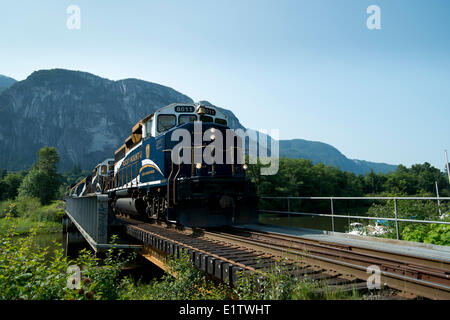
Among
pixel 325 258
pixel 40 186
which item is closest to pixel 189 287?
pixel 325 258

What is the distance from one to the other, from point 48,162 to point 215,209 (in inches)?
2940

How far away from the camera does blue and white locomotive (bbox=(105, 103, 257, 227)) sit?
9.42m

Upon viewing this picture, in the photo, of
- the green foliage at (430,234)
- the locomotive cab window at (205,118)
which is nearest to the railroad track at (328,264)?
the green foliage at (430,234)

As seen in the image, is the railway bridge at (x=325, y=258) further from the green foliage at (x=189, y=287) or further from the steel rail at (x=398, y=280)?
the green foliage at (x=189, y=287)

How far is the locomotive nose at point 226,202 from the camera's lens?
945cm

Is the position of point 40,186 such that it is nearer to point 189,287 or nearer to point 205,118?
point 205,118

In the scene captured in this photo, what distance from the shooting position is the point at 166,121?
1127 centimetres

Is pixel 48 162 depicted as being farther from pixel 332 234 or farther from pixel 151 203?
pixel 332 234

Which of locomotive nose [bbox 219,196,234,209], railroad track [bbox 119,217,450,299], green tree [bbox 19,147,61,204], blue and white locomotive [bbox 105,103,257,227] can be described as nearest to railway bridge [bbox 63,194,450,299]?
railroad track [bbox 119,217,450,299]

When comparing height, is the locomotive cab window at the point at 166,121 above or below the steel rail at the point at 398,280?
above

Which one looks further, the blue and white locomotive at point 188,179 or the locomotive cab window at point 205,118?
the locomotive cab window at point 205,118

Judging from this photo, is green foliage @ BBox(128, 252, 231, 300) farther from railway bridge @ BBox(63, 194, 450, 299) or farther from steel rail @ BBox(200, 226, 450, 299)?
steel rail @ BBox(200, 226, 450, 299)
